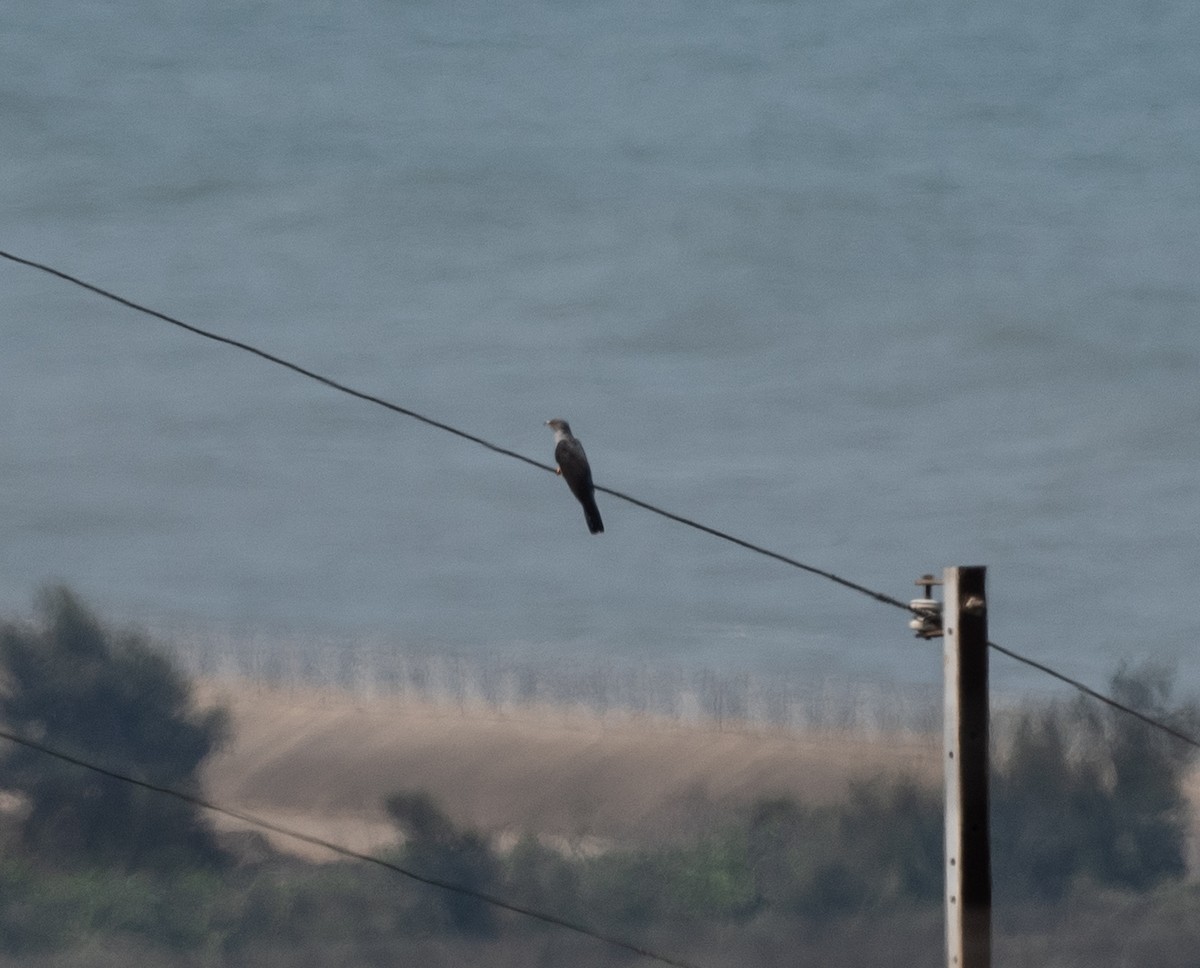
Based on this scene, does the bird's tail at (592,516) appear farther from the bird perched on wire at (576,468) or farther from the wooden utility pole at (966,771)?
the wooden utility pole at (966,771)

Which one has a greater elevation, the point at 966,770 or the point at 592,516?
the point at 592,516

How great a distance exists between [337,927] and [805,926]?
42.2 meters

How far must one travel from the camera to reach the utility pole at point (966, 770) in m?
12.5

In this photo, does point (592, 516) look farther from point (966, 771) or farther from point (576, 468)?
point (966, 771)

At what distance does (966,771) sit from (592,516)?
22.6 ft

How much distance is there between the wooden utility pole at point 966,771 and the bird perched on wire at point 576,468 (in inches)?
232

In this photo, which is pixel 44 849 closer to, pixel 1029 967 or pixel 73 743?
pixel 73 743

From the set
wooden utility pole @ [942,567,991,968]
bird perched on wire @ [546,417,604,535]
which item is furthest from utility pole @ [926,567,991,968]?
bird perched on wire @ [546,417,604,535]

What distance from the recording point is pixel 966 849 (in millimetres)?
12578

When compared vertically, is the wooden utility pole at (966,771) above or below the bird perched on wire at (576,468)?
below

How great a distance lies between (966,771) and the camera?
1267 centimetres

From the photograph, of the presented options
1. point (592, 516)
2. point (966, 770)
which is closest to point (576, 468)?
point (592, 516)

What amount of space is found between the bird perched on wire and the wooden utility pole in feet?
19.4

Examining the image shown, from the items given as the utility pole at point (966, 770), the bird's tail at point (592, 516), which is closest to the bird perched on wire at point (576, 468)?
the bird's tail at point (592, 516)
